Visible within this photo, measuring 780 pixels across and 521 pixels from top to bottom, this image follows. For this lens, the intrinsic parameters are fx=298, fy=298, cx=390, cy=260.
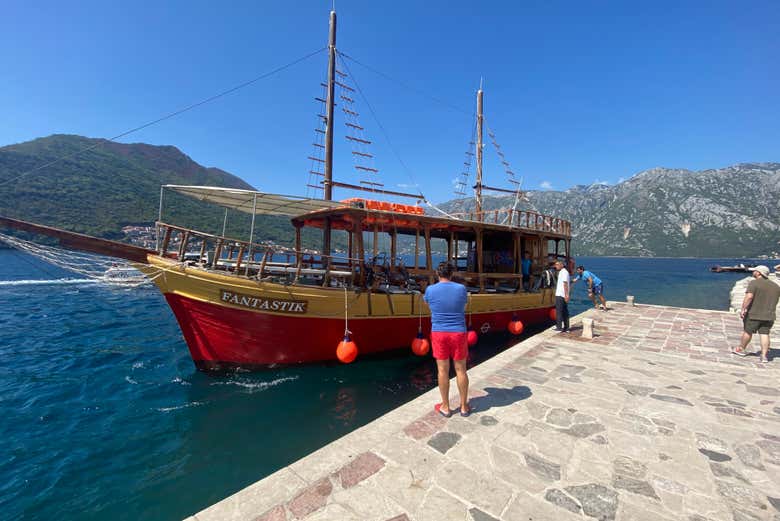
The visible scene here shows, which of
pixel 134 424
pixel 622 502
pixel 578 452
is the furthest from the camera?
pixel 134 424

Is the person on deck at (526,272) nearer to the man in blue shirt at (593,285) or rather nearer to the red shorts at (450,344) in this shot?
the man in blue shirt at (593,285)

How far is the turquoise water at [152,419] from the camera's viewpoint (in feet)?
13.1

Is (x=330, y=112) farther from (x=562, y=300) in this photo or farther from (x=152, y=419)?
(x=152, y=419)

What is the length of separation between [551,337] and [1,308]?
24898 mm

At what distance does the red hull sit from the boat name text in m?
0.20

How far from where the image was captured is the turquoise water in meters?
4.00

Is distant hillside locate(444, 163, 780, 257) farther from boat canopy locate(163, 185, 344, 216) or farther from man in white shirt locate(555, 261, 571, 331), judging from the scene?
boat canopy locate(163, 185, 344, 216)

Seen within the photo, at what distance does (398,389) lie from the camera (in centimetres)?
705

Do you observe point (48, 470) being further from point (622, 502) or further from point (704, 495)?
point (704, 495)

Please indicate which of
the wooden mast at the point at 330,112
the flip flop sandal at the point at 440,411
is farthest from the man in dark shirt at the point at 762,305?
the wooden mast at the point at 330,112

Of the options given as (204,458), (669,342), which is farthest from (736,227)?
(204,458)

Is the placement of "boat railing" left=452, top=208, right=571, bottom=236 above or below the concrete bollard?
above

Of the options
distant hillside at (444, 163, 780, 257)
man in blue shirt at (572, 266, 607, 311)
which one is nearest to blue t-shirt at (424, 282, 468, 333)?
man in blue shirt at (572, 266, 607, 311)

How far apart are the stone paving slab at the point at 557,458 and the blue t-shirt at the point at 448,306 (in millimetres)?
1173
